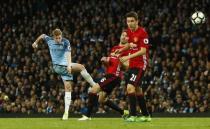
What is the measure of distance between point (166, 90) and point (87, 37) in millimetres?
Answer: 5549

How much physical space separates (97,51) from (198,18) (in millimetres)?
4237

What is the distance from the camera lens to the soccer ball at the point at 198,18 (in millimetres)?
24094

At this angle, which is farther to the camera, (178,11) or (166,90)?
(178,11)

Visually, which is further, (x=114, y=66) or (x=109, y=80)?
(x=114, y=66)

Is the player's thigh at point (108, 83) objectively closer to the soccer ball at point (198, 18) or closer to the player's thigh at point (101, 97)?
the player's thigh at point (101, 97)

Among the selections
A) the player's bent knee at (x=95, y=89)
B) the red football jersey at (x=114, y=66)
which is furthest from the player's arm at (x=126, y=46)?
the player's bent knee at (x=95, y=89)

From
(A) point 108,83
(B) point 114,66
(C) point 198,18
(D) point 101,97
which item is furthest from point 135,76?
(C) point 198,18

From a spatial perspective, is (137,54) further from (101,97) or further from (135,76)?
(101,97)

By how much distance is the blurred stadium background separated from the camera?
74.7 ft

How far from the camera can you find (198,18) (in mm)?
24359

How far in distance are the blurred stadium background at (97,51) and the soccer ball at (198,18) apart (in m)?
0.75

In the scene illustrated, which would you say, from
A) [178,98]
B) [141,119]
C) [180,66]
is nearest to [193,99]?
[178,98]

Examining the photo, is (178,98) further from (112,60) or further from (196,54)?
(112,60)

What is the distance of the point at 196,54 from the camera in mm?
23906
